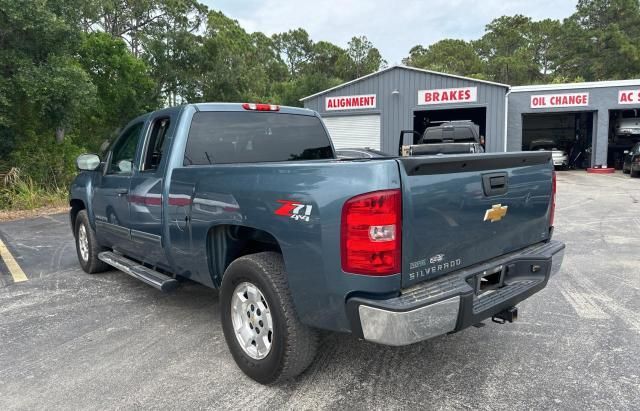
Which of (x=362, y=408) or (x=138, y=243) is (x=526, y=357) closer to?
(x=362, y=408)

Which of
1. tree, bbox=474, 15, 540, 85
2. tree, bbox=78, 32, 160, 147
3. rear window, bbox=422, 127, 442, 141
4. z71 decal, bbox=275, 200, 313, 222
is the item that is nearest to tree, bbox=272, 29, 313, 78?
tree, bbox=474, 15, 540, 85

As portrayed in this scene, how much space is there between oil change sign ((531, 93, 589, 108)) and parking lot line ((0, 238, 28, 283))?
24.3 meters

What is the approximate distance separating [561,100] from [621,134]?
4368mm

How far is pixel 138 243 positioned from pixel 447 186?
9.80 feet

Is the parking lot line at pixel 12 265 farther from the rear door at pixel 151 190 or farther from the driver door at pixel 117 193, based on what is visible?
the rear door at pixel 151 190

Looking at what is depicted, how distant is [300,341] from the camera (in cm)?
295

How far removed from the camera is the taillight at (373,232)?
2529 mm

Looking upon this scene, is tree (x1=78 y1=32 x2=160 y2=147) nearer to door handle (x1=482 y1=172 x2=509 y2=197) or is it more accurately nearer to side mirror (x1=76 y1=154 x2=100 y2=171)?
side mirror (x1=76 y1=154 x2=100 y2=171)

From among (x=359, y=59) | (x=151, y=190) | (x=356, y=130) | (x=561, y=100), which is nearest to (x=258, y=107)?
(x=151, y=190)

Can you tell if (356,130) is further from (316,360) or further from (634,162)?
(316,360)

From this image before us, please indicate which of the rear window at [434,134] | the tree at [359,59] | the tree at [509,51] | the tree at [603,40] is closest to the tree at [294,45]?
the tree at [359,59]

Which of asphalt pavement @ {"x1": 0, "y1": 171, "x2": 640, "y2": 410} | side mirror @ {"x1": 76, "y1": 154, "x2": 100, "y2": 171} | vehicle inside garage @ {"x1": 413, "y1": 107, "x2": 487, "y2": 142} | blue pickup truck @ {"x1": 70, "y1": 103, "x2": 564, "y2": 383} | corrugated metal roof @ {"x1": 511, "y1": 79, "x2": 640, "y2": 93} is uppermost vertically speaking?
corrugated metal roof @ {"x1": 511, "y1": 79, "x2": 640, "y2": 93}

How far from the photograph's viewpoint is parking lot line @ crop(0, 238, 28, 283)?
596 cm

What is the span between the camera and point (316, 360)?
3.52 metres
